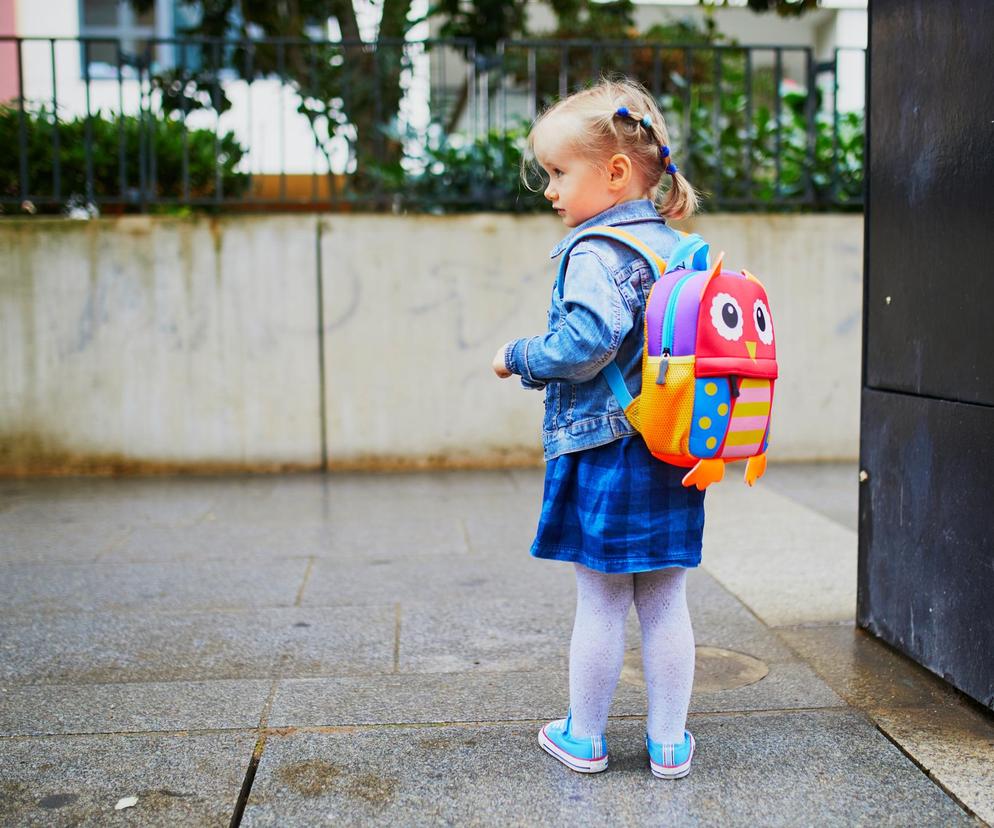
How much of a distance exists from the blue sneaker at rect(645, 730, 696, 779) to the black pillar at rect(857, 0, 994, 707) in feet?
2.78

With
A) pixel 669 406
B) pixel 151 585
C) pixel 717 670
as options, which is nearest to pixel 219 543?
pixel 151 585

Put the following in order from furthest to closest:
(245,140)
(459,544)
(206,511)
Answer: (245,140) → (206,511) → (459,544)

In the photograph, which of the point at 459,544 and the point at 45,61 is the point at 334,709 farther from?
the point at 45,61

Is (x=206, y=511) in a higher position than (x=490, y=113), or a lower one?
lower

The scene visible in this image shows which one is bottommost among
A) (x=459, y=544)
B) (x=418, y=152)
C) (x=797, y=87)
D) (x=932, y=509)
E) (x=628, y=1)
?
(x=459, y=544)

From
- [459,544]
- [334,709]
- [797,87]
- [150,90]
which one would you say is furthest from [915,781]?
[797,87]

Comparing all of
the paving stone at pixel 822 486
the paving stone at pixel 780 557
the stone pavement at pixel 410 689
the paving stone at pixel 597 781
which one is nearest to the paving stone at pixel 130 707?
the stone pavement at pixel 410 689

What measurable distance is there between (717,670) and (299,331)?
4197mm

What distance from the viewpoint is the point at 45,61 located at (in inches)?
495

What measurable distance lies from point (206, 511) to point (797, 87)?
6.11m

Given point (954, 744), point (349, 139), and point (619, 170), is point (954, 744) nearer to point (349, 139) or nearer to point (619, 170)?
point (619, 170)

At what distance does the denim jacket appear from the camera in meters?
2.26

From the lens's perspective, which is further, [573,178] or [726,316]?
[573,178]

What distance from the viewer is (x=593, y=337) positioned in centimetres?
225
